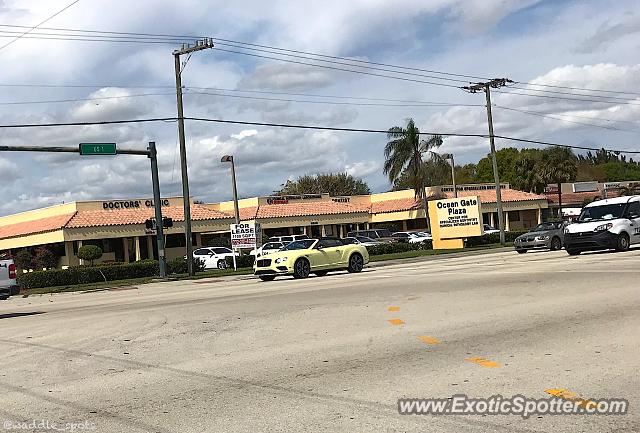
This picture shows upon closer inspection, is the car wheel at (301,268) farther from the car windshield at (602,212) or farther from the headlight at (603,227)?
the headlight at (603,227)

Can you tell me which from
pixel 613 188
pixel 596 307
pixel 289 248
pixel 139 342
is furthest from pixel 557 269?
pixel 613 188

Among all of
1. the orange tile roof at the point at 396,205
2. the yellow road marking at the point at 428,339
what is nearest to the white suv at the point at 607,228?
the yellow road marking at the point at 428,339

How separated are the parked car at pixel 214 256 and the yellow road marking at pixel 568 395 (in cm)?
3747

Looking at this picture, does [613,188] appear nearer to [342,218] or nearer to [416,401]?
[342,218]

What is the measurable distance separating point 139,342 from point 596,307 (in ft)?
24.0

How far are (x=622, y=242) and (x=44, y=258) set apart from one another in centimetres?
3873

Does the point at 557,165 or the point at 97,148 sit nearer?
the point at 97,148

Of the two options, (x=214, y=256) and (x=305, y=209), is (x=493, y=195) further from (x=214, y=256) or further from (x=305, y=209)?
(x=214, y=256)

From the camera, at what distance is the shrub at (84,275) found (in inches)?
1428

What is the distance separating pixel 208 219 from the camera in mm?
56625

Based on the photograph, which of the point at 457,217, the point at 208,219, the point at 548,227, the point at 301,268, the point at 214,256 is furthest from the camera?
the point at 208,219

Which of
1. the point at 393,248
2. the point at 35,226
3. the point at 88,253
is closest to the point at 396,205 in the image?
the point at 393,248

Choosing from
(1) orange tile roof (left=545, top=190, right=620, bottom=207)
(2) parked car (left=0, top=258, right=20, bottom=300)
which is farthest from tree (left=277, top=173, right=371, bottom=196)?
(2) parked car (left=0, top=258, right=20, bottom=300)

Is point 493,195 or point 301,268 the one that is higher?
point 493,195
